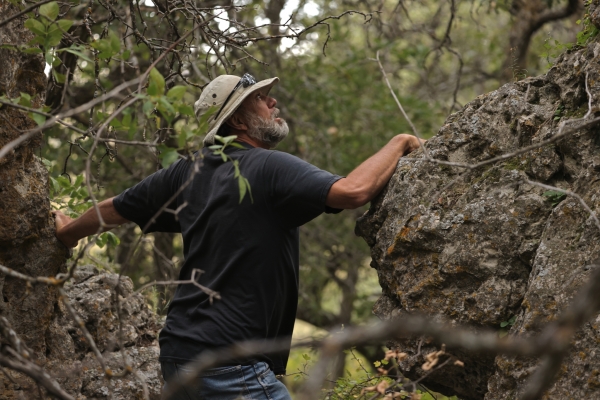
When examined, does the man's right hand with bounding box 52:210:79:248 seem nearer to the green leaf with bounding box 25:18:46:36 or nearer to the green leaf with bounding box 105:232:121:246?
the green leaf with bounding box 105:232:121:246

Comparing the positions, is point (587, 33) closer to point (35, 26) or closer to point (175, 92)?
point (175, 92)

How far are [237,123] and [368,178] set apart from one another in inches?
33.3

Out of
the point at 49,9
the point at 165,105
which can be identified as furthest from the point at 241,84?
the point at 165,105

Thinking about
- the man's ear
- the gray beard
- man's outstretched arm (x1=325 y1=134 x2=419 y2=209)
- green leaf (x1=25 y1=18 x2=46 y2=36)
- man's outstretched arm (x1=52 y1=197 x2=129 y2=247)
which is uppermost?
green leaf (x1=25 y1=18 x2=46 y2=36)

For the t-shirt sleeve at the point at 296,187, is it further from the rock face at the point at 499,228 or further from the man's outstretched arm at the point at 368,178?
the rock face at the point at 499,228

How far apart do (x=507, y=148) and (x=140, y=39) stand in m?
2.16

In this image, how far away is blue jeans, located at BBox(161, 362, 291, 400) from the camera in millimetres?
3240

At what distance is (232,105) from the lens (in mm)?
3820

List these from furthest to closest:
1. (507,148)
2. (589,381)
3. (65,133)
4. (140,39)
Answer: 1. (65,133)
2. (140,39)
3. (507,148)
4. (589,381)

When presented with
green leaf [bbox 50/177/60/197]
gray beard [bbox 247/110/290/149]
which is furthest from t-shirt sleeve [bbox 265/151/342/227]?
green leaf [bbox 50/177/60/197]

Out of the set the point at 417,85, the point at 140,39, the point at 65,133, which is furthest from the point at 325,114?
the point at 140,39

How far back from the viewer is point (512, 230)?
3.19 metres

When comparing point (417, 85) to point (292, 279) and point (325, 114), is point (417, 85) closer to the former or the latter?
point (325, 114)


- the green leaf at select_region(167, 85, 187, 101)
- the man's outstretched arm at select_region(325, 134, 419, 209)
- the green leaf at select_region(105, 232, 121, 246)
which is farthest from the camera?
the green leaf at select_region(105, 232, 121, 246)
